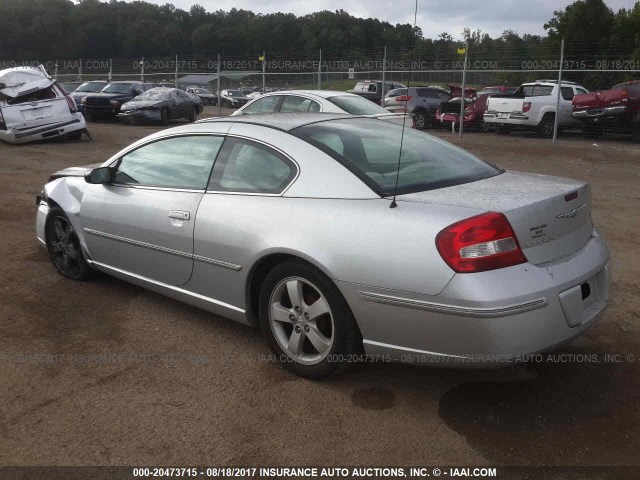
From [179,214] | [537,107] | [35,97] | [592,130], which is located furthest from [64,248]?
[537,107]

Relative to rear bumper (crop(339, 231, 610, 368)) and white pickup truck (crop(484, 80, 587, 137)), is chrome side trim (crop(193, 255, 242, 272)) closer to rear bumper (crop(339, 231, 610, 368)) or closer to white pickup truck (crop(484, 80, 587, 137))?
rear bumper (crop(339, 231, 610, 368))

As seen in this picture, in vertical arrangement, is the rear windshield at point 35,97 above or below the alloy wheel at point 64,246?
above

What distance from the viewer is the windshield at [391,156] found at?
344 centimetres

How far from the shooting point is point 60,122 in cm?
1478

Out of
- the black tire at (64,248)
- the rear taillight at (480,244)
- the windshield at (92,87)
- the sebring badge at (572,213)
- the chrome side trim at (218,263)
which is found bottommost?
the black tire at (64,248)

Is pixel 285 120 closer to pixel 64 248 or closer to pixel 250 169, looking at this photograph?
pixel 250 169

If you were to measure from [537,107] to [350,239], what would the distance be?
16.3 meters

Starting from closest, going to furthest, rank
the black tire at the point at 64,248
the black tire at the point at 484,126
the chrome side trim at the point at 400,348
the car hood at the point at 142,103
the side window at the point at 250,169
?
the chrome side trim at the point at 400,348 → the side window at the point at 250,169 → the black tire at the point at 64,248 → the black tire at the point at 484,126 → the car hood at the point at 142,103

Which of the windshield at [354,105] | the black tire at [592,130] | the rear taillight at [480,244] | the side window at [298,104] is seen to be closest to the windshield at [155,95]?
the side window at [298,104]

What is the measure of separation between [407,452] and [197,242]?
1.75 m

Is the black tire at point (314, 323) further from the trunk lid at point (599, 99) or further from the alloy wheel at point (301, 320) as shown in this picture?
the trunk lid at point (599, 99)

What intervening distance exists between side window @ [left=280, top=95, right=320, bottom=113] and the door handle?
679 cm

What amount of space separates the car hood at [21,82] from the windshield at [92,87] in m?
9.49

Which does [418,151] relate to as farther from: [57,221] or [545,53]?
[545,53]
